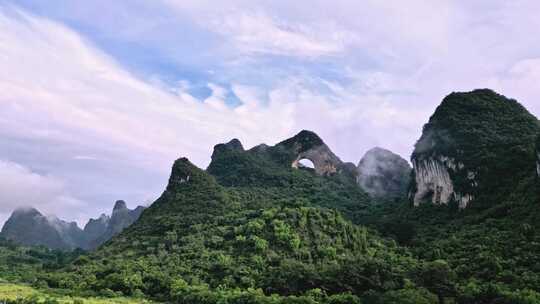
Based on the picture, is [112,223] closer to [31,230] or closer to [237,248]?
[31,230]

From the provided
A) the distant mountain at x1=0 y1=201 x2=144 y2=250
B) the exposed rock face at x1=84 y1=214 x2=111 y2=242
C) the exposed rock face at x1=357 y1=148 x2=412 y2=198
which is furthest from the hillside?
the exposed rock face at x1=84 y1=214 x2=111 y2=242

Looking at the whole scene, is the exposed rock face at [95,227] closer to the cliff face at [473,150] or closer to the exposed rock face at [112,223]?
the exposed rock face at [112,223]

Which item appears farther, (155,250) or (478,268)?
(155,250)

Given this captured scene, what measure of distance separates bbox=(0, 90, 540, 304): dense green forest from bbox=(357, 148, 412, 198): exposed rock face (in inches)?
889

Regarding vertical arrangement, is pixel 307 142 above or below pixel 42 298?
above

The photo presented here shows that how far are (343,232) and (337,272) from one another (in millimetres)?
13825

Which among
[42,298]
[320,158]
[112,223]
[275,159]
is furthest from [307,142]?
[42,298]

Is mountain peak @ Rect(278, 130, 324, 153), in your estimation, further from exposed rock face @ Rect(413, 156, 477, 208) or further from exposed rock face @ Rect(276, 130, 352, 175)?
exposed rock face @ Rect(413, 156, 477, 208)

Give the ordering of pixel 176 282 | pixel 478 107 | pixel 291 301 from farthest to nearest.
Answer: pixel 478 107
pixel 176 282
pixel 291 301

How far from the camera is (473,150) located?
57812mm

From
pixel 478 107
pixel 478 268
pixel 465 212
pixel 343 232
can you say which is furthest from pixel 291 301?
pixel 478 107

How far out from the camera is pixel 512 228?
43812 millimetres

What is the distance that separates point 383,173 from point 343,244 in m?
54.7

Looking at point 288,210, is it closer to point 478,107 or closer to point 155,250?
point 155,250
